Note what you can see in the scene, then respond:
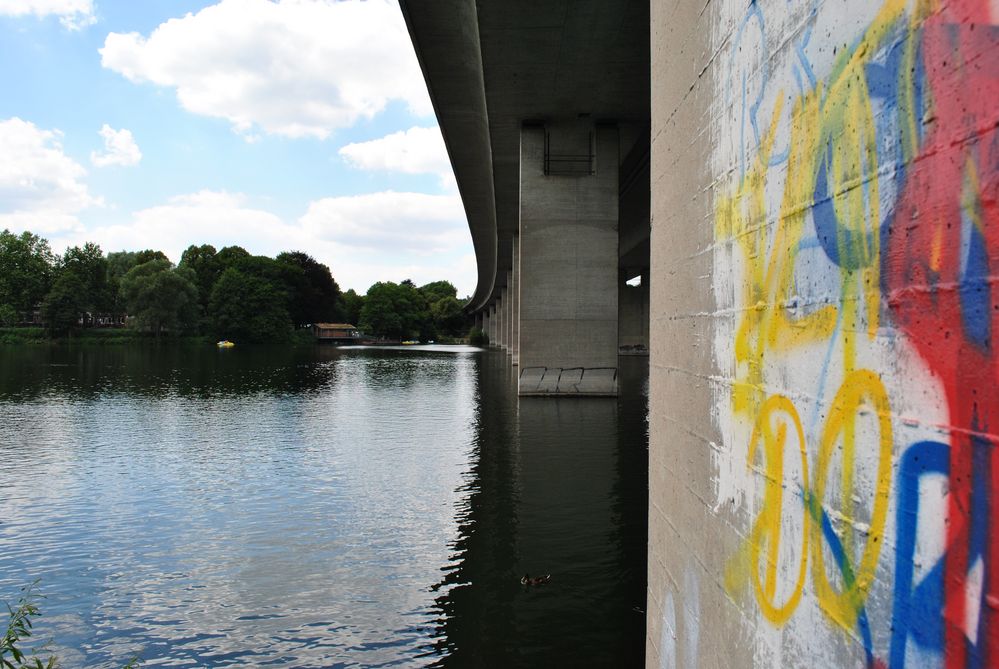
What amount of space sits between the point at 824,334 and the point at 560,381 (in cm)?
2260

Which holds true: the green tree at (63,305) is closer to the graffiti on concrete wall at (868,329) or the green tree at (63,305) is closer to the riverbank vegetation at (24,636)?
the riverbank vegetation at (24,636)

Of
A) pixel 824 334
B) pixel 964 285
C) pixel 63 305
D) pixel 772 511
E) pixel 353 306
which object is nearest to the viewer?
pixel 964 285

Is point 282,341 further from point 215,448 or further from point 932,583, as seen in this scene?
point 932,583

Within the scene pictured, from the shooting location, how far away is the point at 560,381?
24969mm

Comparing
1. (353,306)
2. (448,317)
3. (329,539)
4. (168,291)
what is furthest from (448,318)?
(329,539)

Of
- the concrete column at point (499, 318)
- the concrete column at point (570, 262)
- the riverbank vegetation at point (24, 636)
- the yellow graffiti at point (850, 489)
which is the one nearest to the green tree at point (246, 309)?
the concrete column at point (499, 318)

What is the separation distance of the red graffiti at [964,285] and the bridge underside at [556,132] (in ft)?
52.9

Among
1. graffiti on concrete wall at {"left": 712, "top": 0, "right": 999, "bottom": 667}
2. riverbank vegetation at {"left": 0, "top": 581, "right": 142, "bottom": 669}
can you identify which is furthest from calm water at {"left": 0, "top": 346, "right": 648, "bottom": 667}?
graffiti on concrete wall at {"left": 712, "top": 0, "right": 999, "bottom": 667}

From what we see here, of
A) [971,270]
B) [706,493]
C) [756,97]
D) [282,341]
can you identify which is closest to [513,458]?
[706,493]

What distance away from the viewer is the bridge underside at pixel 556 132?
18047 millimetres

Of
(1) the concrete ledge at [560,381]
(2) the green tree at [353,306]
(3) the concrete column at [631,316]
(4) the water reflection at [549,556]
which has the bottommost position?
(4) the water reflection at [549,556]

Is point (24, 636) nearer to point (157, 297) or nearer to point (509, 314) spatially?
point (509, 314)

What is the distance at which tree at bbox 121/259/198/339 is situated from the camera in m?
96.0

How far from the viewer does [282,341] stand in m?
117
